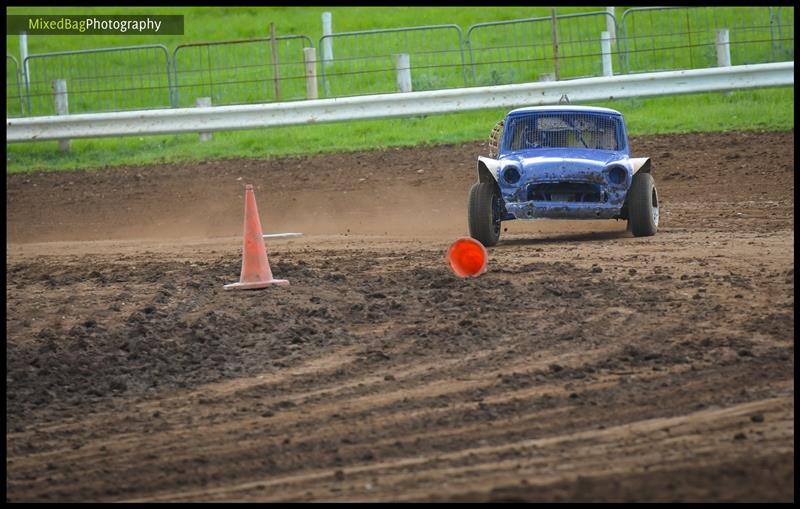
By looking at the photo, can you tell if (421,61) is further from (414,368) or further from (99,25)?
(414,368)

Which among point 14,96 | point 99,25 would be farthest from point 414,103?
point 99,25

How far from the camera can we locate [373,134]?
20.1m

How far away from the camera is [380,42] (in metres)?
21.0

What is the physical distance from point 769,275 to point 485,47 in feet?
38.2

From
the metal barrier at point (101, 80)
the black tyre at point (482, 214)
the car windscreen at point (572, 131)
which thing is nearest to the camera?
the black tyre at point (482, 214)

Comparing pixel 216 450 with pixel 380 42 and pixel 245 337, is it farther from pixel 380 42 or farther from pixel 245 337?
pixel 380 42

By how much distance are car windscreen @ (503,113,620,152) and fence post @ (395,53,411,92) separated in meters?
6.52

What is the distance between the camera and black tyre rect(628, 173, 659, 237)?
12.0m

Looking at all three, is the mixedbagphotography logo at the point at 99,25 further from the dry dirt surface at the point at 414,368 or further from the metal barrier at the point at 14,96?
the dry dirt surface at the point at 414,368

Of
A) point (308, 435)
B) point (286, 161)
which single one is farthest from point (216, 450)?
point (286, 161)

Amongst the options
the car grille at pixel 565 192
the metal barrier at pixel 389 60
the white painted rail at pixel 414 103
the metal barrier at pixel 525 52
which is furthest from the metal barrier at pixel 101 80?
the car grille at pixel 565 192

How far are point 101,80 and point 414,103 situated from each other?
6.22 metres

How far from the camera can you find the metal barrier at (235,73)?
19672 mm

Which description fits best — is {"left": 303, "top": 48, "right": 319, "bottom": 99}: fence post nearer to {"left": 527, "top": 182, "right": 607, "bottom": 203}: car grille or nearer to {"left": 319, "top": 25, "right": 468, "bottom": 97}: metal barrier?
{"left": 319, "top": 25, "right": 468, "bottom": 97}: metal barrier
